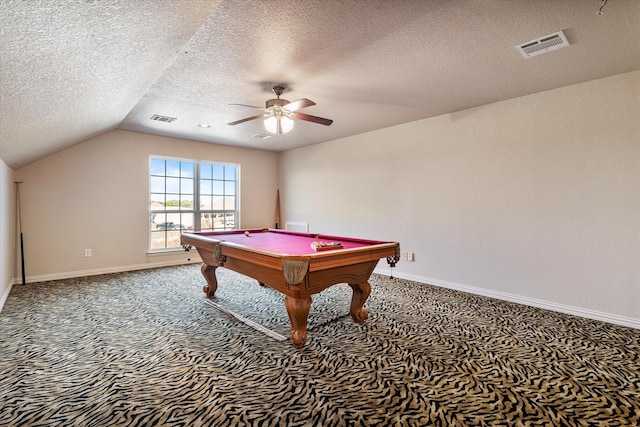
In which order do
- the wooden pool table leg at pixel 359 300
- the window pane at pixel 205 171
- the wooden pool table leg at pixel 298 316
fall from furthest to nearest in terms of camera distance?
the window pane at pixel 205 171 < the wooden pool table leg at pixel 359 300 < the wooden pool table leg at pixel 298 316

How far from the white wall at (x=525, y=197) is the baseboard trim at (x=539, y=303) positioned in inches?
0.5

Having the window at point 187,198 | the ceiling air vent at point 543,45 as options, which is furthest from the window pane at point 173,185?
the ceiling air vent at point 543,45

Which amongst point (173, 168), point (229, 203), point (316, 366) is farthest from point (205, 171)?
point (316, 366)

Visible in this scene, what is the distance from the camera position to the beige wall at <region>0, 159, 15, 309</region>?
336cm

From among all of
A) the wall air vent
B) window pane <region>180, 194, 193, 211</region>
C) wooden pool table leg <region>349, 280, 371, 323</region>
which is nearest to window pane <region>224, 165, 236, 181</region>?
window pane <region>180, 194, 193, 211</region>

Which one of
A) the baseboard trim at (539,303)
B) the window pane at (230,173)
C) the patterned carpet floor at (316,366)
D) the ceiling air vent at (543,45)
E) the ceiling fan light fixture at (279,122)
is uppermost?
the ceiling air vent at (543,45)

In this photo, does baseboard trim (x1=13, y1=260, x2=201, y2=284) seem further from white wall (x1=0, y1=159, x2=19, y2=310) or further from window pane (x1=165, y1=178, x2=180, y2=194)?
window pane (x1=165, y1=178, x2=180, y2=194)

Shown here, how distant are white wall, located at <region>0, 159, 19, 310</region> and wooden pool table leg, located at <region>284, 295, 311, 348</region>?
129 inches

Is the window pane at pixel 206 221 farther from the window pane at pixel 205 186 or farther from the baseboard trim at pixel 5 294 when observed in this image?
the baseboard trim at pixel 5 294

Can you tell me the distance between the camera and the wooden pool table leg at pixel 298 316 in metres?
Result: 2.45

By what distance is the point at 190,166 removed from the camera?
19.5ft

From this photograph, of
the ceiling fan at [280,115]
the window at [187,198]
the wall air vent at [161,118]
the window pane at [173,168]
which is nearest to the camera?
the ceiling fan at [280,115]

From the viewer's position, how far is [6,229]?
3695 mm

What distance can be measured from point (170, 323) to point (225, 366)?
109cm
